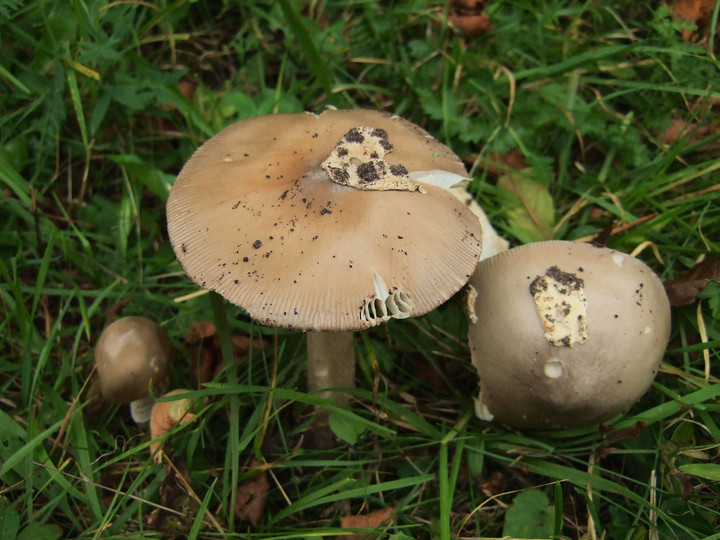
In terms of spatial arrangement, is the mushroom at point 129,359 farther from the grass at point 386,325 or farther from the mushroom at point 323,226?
the mushroom at point 323,226

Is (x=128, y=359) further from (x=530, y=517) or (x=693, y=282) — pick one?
(x=693, y=282)

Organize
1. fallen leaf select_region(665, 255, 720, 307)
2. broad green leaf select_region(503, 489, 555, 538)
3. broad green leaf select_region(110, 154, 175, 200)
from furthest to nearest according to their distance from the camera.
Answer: broad green leaf select_region(110, 154, 175, 200)
fallen leaf select_region(665, 255, 720, 307)
broad green leaf select_region(503, 489, 555, 538)

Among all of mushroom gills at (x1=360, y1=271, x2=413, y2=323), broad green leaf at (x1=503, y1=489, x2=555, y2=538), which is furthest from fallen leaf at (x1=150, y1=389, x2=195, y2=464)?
broad green leaf at (x1=503, y1=489, x2=555, y2=538)

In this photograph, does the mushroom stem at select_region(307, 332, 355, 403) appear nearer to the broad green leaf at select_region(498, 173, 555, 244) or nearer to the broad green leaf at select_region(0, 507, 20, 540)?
the broad green leaf at select_region(498, 173, 555, 244)

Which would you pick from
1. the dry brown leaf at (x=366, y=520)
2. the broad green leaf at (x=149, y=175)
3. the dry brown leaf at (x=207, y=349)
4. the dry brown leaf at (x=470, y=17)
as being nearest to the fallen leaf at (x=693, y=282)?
the dry brown leaf at (x=366, y=520)

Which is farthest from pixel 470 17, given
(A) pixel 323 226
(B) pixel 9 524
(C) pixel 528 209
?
(B) pixel 9 524

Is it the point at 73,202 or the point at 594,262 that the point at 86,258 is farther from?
the point at 594,262
